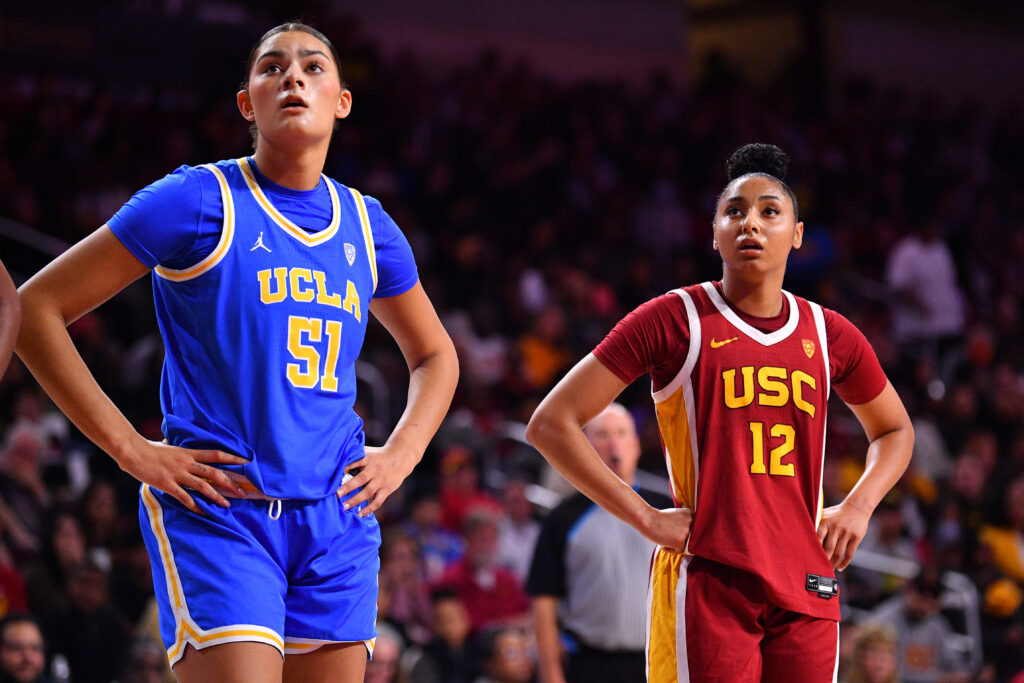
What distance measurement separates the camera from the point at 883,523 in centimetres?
916

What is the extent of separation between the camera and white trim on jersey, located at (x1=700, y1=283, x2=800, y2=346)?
3400 millimetres

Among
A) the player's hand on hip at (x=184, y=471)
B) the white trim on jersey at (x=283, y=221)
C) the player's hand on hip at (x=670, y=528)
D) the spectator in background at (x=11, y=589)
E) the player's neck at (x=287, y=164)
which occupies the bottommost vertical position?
the spectator in background at (x=11, y=589)

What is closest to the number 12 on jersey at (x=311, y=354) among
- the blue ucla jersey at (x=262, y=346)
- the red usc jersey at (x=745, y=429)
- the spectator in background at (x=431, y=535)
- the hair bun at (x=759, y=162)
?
the blue ucla jersey at (x=262, y=346)

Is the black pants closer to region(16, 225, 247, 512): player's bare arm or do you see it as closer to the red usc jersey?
the red usc jersey

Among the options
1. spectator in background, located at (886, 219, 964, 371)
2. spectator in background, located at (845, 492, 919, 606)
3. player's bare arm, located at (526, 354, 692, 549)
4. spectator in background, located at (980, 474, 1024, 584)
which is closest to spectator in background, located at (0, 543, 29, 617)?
player's bare arm, located at (526, 354, 692, 549)

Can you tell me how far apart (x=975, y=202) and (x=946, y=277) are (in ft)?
13.0

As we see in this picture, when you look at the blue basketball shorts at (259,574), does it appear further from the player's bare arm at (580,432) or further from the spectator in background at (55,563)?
the spectator in background at (55,563)

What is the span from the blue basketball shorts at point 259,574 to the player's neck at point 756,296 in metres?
1.29

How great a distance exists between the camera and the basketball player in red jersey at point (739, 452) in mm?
3234

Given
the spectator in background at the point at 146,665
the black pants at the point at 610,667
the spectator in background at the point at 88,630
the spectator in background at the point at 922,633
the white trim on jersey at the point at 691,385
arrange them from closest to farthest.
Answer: the white trim on jersey at the point at 691,385
the black pants at the point at 610,667
the spectator in background at the point at 146,665
the spectator in background at the point at 88,630
the spectator in background at the point at 922,633

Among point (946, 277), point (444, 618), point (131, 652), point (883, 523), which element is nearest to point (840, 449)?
point (883, 523)

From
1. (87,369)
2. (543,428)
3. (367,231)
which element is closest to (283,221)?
(367,231)

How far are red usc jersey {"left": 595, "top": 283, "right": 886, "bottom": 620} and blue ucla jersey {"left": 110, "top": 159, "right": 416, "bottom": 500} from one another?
0.87 m

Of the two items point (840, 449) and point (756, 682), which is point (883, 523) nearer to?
point (840, 449)
